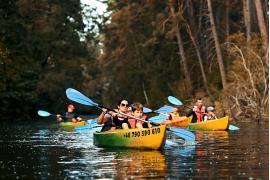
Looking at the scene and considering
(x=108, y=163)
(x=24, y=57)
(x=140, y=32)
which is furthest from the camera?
(x=140, y=32)

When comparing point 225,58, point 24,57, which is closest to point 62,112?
point 24,57

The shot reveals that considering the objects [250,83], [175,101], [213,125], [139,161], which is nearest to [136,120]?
[139,161]

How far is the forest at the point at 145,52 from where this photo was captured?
38688 mm

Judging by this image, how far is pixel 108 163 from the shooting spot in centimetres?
1631

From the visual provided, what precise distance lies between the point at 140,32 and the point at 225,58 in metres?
14.5

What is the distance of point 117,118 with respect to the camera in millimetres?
21141

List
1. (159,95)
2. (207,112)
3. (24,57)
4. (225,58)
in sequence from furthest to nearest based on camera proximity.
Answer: (159,95) → (24,57) → (225,58) → (207,112)

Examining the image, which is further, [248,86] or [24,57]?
[24,57]

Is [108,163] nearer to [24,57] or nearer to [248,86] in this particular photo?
[248,86]

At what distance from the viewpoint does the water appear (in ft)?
45.9

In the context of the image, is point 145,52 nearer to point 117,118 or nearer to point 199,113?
point 199,113

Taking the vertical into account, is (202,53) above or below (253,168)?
above

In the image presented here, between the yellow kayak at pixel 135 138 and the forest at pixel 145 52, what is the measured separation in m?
16.1

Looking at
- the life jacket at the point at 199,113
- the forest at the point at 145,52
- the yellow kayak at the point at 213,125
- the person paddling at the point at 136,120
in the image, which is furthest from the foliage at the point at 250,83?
the person paddling at the point at 136,120
